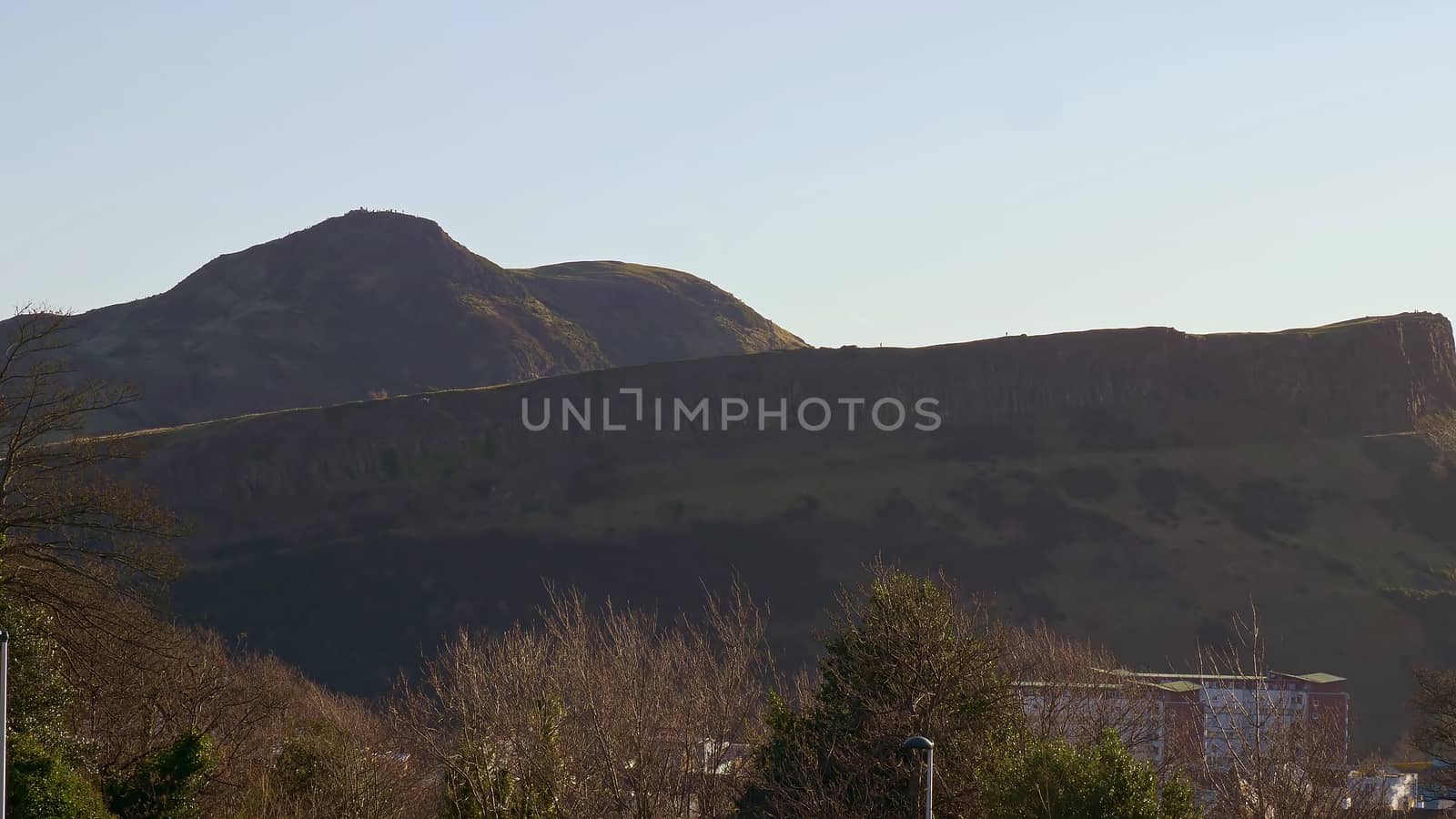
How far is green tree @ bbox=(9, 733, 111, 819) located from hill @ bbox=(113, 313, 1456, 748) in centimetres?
8142

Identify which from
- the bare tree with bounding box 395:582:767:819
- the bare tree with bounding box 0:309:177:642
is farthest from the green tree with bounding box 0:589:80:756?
the bare tree with bounding box 395:582:767:819

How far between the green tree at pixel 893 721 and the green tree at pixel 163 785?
11718 millimetres

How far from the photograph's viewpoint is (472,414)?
473 ft

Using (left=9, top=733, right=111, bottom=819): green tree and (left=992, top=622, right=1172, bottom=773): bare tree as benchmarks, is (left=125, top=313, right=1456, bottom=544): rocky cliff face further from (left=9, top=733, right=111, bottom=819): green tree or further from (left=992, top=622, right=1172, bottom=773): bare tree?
(left=9, top=733, right=111, bottom=819): green tree

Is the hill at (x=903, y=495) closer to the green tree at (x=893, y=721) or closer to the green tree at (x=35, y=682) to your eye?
the green tree at (x=893, y=721)

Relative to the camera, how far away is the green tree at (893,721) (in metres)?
30.8

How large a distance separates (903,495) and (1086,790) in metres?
106

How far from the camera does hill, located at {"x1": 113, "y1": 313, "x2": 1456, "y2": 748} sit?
11300cm

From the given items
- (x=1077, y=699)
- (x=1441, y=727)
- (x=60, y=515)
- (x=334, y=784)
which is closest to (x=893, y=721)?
(x=334, y=784)

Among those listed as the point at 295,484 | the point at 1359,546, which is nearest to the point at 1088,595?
the point at 1359,546

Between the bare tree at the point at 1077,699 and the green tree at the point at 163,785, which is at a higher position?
the green tree at the point at 163,785

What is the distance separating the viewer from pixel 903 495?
424 ft

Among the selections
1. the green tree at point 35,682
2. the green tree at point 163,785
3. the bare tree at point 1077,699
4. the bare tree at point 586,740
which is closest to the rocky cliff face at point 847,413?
the bare tree at point 1077,699

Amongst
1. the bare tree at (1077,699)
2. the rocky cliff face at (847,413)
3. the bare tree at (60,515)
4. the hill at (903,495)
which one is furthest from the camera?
the rocky cliff face at (847,413)
